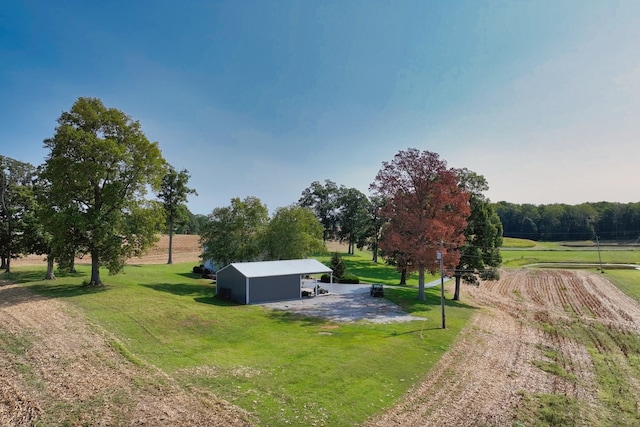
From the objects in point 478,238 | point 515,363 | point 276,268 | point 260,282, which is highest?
point 478,238

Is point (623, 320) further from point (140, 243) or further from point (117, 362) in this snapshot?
point (140, 243)

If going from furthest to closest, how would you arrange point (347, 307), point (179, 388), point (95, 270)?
1. point (347, 307)
2. point (95, 270)
3. point (179, 388)

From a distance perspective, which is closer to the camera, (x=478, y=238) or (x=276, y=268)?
(x=276, y=268)

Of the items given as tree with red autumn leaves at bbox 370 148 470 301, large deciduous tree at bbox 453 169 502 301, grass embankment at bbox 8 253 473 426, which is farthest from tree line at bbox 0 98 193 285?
large deciduous tree at bbox 453 169 502 301

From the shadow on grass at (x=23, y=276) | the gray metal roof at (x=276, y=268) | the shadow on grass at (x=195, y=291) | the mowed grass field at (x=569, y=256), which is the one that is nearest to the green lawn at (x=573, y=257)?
the mowed grass field at (x=569, y=256)

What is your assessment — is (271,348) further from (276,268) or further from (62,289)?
(62,289)

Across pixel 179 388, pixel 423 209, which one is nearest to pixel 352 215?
pixel 423 209
